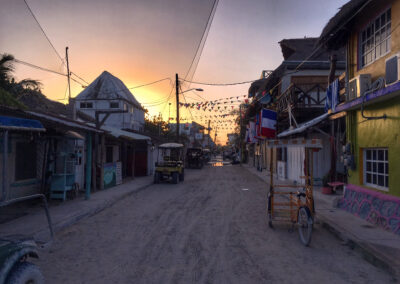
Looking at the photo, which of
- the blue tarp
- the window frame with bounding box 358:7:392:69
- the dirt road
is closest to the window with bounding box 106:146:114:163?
the dirt road

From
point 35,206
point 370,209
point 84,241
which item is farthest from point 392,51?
point 35,206

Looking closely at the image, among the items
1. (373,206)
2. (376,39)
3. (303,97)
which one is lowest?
(373,206)

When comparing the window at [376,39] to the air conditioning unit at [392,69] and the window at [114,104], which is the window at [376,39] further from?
the window at [114,104]

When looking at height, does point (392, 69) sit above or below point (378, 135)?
above

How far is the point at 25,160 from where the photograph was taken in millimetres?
10836

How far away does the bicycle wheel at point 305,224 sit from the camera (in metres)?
5.95

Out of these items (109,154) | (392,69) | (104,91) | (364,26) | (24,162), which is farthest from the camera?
(104,91)

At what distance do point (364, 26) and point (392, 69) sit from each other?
9.24 feet

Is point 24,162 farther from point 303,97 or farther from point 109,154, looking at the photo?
point 303,97

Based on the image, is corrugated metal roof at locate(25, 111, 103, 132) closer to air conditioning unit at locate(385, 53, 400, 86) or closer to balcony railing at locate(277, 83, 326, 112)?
air conditioning unit at locate(385, 53, 400, 86)

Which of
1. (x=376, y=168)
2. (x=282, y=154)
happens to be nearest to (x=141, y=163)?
(x=282, y=154)

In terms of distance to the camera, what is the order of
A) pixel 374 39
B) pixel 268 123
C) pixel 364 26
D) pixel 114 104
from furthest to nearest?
1. pixel 114 104
2. pixel 268 123
3. pixel 364 26
4. pixel 374 39

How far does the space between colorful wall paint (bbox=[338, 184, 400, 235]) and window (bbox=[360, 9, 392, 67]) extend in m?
3.77

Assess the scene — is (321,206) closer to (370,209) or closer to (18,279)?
(370,209)
